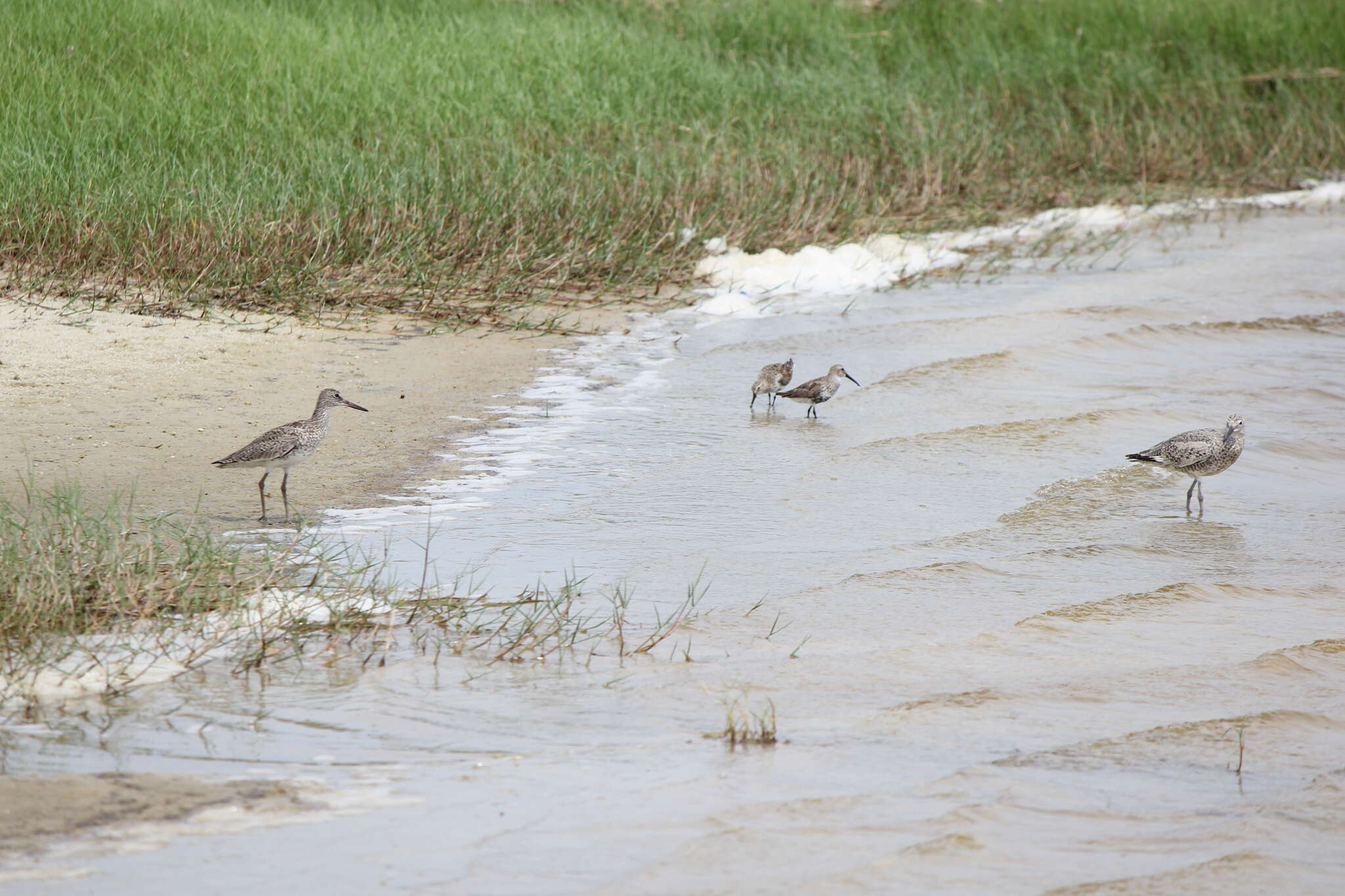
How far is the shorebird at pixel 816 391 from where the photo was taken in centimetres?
913

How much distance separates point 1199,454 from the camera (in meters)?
7.62

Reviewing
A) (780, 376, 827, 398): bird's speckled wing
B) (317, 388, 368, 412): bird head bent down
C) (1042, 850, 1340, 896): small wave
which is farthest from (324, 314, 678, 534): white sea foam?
(1042, 850, 1340, 896): small wave

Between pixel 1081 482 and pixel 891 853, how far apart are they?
430 centimetres

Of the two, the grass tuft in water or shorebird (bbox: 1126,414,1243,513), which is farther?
shorebird (bbox: 1126,414,1243,513)

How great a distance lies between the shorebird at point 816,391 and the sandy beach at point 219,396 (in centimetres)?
161

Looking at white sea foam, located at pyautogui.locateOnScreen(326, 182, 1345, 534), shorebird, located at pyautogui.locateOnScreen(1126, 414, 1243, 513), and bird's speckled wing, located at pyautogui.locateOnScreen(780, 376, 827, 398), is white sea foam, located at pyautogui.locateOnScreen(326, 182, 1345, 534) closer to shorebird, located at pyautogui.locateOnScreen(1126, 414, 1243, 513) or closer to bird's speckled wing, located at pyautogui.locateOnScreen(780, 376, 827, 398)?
bird's speckled wing, located at pyautogui.locateOnScreen(780, 376, 827, 398)

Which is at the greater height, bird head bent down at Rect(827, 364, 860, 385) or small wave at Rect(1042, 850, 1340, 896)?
bird head bent down at Rect(827, 364, 860, 385)

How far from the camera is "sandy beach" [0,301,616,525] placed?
23.4 feet

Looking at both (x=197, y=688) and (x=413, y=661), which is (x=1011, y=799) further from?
(x=197, y=688)

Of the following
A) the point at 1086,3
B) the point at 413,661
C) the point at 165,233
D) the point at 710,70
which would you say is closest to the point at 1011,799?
the point at 413,661

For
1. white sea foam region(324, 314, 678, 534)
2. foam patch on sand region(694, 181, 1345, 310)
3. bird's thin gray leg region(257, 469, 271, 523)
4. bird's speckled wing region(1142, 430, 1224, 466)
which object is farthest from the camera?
foam patch on sand region(694, 181, 1345, 310)

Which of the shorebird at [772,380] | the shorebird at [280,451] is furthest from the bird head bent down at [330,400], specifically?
the shorebird at [772,380]

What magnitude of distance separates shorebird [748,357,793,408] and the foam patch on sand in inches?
97.7

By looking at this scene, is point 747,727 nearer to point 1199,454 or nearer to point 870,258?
point 1199,454
